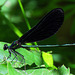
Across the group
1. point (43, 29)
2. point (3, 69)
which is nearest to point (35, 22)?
point (43, 29)

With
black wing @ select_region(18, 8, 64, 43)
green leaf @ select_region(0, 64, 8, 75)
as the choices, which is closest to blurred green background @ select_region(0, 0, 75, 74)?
black wing @ select_region(18, 8, 64, 43)

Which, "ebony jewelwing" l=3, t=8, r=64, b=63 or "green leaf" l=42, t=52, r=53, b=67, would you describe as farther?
"green leaf" l=42, t=52, r=53, b=67

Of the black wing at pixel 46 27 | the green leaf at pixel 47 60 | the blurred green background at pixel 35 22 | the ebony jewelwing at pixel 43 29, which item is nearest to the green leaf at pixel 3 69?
the ebony jewelwing at pixel 43 29

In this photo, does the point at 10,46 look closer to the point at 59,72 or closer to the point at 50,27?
the point at 50,27

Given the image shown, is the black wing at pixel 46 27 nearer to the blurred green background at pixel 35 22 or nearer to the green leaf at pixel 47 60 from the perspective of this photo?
the green leaf at pixel 47 60

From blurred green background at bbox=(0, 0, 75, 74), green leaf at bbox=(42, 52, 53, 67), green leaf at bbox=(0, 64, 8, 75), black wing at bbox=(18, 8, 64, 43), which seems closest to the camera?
green leaf at bbox=(0, 64, 8, 75)

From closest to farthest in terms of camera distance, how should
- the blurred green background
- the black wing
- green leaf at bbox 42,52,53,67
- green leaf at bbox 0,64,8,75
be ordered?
green leaf at bbox 0,64,8,75, the black wing, green leaf at bbox 42,52,53,67, the blurred green background

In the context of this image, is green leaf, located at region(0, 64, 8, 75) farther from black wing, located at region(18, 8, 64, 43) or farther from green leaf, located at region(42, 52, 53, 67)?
green leaf, located at region(42, 52, 53, 67)
